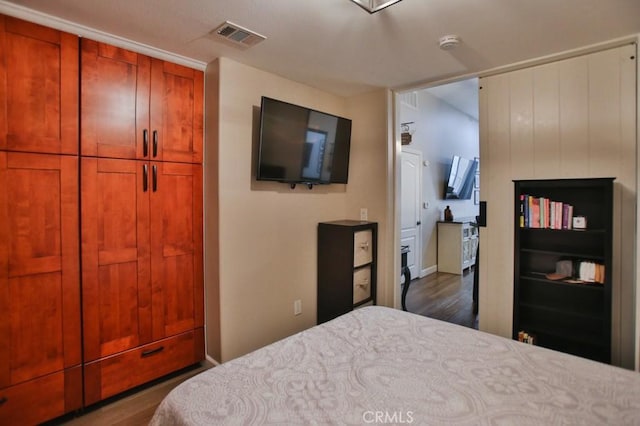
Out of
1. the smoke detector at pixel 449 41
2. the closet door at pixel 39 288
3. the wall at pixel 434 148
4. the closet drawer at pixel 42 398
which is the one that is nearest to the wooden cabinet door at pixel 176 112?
the closet door at pixel 39 288

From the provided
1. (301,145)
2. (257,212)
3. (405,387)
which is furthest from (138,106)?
(405,387)

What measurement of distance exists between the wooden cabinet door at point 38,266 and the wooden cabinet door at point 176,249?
0.46 meters

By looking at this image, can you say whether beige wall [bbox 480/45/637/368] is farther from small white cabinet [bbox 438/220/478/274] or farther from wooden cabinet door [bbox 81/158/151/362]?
small white cabinet [bbox 438/220/478/274]

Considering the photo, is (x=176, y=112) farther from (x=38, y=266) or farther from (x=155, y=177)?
(x=38, y=266)

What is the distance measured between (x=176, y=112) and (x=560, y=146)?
2.80 meters

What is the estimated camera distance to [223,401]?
1118 mm

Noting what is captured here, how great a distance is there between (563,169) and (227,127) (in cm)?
248

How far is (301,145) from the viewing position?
2.83m

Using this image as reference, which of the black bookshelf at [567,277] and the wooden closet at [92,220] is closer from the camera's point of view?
the wooden closet at [92,220]

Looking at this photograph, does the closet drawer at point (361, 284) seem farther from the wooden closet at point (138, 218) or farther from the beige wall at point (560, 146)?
the wooden closet at point (138, 218)

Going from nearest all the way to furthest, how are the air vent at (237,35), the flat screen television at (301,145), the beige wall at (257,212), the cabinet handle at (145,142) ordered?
the air vent at (237,35) < the cabinet handle at (145,142) < the beige wall at (257,212) < the flat screen television at (301,145)

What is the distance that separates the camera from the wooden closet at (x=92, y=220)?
1789mm

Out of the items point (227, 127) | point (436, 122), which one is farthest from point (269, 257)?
point (436, 122)

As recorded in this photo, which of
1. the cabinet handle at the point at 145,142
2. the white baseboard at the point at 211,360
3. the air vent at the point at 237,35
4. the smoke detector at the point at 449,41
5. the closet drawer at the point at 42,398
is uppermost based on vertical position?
the air vent at the point at 237,35
